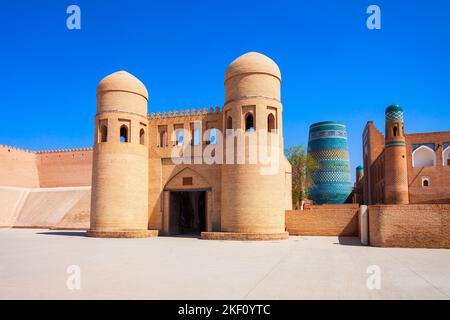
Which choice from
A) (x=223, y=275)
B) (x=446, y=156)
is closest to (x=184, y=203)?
(x=223, y=275)

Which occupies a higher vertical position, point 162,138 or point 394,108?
point 394,108

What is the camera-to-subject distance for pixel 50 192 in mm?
36969

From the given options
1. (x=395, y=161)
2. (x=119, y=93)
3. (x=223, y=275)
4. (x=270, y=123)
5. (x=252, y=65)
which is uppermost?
(x=252, y=65)

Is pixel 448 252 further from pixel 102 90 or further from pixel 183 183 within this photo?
pixel 102 90

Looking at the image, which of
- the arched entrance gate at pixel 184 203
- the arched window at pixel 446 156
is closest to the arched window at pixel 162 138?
the arched entrance gate at pixel 184 203

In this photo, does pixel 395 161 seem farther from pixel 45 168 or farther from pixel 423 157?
pixel 45 168

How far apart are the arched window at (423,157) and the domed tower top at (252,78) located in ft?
62.4

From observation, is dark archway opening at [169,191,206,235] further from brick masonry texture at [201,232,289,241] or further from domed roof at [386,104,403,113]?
domed roof at [386,104,403,113]

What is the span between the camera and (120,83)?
2120 cm

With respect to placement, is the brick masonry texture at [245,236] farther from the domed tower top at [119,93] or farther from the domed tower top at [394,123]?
the domed tower top at [394,123]

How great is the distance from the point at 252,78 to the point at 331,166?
1481 inches
